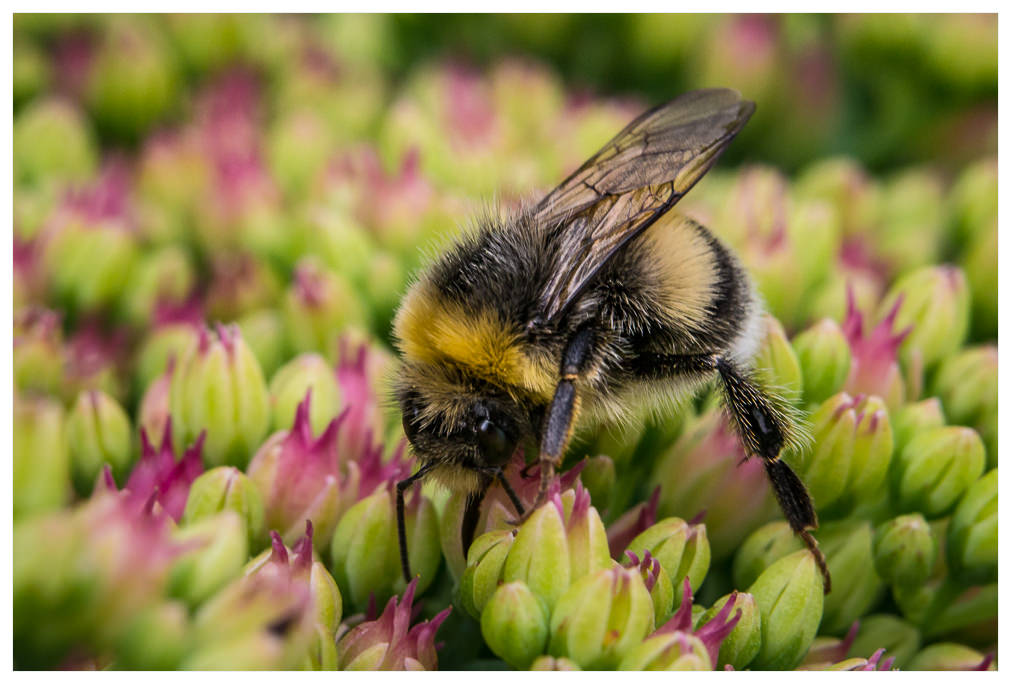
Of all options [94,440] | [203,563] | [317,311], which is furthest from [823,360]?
[94,440]

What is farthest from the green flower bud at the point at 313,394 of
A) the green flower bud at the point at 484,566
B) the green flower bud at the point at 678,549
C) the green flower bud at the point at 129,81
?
the green flower bud at the point at 129,81

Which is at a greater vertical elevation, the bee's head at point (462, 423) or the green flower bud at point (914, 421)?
the bee's head at point (462, 423)

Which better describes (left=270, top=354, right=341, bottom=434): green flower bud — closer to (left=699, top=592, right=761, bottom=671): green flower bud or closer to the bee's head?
the bee's head

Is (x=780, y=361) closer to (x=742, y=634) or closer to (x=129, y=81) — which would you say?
(x=742, y=634)

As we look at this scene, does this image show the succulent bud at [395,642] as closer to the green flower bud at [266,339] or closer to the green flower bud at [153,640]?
the green flower bud at [153,640]

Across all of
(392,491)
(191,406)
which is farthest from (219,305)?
(392,491)
